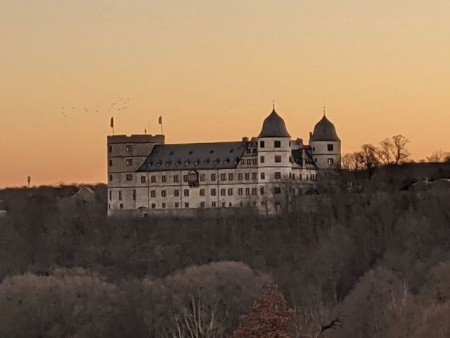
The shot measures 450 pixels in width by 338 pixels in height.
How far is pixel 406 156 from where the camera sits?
305ft

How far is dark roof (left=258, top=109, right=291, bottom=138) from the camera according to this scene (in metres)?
88.0

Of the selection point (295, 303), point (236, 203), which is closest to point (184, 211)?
point (236, 203)

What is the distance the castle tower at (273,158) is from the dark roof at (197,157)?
1681mm

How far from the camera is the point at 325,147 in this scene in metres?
89.9

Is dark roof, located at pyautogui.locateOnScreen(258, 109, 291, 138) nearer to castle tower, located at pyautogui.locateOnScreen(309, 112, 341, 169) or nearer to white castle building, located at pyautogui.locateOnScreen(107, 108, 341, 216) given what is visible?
white castle building, located at pyautogui.locateOnScreen(107, 108, 341, 216)

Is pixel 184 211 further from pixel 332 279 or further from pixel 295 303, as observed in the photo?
pixel 295 303

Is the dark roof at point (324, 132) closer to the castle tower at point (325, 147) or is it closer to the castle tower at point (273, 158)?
the castle tower at point (325, 147)

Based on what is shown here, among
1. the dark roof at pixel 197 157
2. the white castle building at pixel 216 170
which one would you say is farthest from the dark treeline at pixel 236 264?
the dark roof at pixel 197 157

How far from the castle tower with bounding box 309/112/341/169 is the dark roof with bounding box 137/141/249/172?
3.66 m

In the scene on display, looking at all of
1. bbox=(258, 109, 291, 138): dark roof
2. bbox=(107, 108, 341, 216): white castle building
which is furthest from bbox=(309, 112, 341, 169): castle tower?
bbox=(258, 109, 291, 138): dark roof

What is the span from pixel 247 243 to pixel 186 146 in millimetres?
12119

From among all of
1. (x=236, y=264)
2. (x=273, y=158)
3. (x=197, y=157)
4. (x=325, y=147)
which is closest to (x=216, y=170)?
(x=197, y=157)

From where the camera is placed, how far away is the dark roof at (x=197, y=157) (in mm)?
89438

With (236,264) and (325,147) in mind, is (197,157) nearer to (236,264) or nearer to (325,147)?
(325,147)
